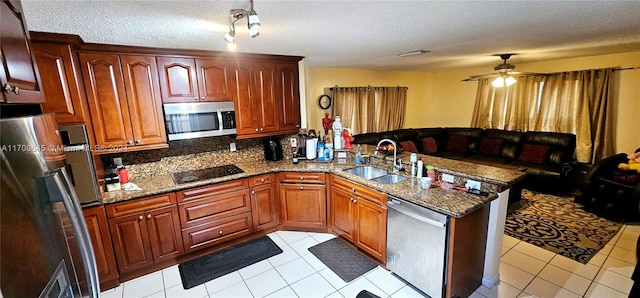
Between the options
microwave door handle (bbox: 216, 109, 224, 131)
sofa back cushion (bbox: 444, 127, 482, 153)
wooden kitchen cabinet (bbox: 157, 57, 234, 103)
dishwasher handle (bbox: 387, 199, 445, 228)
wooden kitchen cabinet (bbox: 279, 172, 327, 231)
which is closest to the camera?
dishwasher handle (bbox: 387, 199, 445, 228)

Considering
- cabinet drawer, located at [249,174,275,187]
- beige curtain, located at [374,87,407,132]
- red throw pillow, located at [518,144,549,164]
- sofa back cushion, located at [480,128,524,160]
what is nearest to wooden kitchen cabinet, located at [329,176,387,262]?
cabinet drawer, located at [249,174,275,187]

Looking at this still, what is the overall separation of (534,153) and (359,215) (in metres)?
4.28

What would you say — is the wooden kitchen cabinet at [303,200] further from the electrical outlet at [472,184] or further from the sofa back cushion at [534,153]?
the sofa back cushion at [534,153]

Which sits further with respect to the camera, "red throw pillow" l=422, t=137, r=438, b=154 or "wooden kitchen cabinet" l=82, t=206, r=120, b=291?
"red throw pillow" l=422, t=137, r=438, b=154

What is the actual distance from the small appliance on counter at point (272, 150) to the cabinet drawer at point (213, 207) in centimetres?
67

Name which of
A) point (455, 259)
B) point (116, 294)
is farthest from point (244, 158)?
point (455, 259)

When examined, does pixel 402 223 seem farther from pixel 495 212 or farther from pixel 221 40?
pixel 221 40

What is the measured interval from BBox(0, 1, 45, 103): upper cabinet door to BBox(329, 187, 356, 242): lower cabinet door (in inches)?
97.2

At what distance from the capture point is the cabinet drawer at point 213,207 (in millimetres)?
2768

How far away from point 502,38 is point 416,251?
230 cm

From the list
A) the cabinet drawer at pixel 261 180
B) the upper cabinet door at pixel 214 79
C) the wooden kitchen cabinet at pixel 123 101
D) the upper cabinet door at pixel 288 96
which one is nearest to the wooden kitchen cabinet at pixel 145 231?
the wooden kitchen cabinet at pixel 123 101

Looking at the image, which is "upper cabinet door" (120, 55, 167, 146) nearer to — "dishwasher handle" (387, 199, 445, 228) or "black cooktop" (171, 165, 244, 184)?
"black cooktop" (171, 165, 244, 184)

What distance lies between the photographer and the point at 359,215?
2805mm

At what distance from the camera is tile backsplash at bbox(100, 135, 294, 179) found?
292cm
